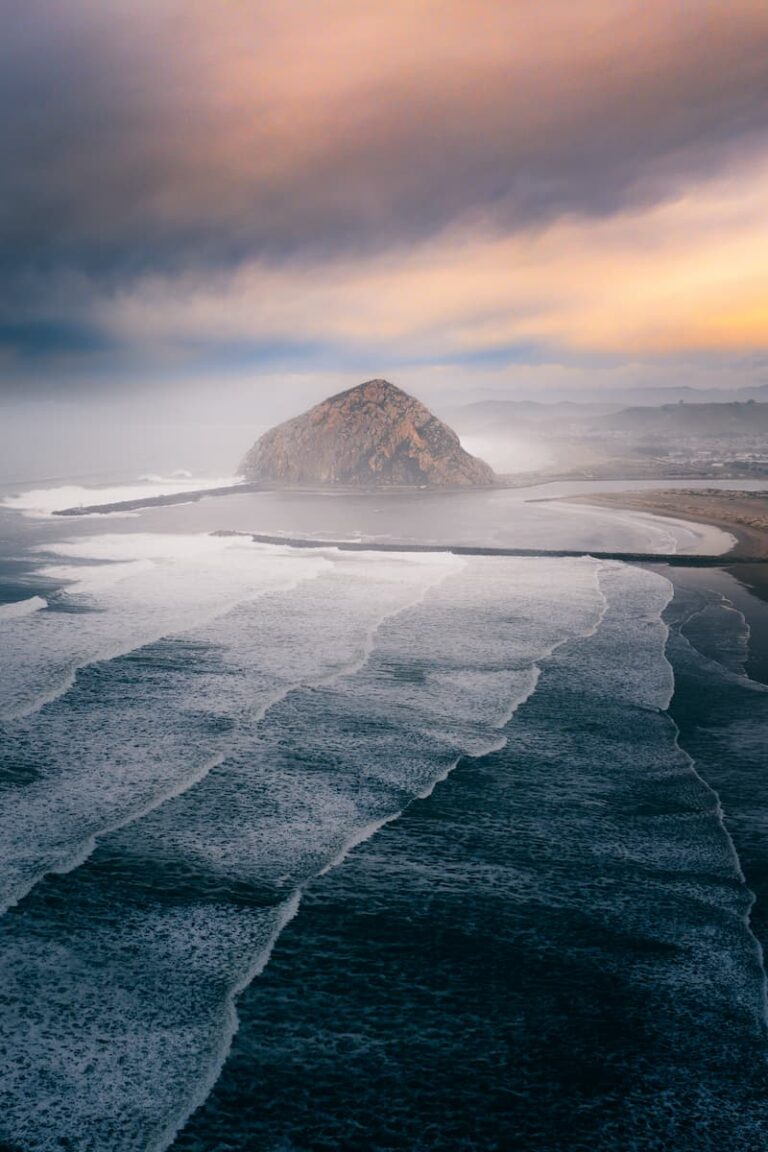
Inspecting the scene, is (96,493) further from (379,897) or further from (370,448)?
(379,897)

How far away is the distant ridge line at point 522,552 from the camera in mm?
25891

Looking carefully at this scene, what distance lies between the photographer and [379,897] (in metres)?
6.61

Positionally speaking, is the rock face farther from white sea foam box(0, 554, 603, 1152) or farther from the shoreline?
white sea foam box(0, 554, 603, 1152)

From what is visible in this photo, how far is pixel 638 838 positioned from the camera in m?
7.73

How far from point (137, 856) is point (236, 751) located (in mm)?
2745

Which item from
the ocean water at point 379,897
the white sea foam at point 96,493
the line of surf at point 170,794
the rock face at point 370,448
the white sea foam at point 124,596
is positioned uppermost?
the rock face at point 370,448

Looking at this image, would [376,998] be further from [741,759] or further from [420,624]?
[420,624]

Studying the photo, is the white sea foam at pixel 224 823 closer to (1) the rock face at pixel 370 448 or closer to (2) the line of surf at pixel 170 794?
(2) the line of surf at pixel 170 794

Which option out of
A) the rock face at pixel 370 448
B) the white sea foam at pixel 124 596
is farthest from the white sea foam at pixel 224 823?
the rock face at pixel 370 448

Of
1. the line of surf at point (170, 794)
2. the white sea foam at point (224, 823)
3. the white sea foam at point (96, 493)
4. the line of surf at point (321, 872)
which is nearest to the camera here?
the line of surf at point (321, 872)

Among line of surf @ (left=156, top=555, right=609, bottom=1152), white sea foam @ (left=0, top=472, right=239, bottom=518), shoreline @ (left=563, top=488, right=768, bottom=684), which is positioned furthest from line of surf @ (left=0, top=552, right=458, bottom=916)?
white sea foam @ (left=0, top=472, right=239, bottom=518)

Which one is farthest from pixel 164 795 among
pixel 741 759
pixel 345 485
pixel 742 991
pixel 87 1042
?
pixel 345 485

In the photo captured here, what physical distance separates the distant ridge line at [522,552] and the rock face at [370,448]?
30144mm

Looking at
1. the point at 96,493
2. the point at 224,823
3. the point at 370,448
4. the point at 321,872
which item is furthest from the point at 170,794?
the point at 370,448
